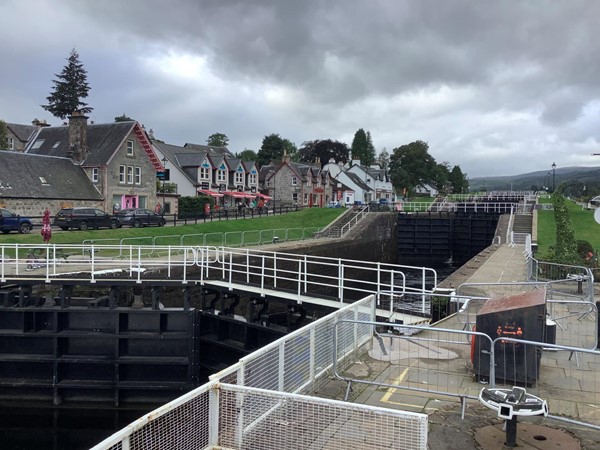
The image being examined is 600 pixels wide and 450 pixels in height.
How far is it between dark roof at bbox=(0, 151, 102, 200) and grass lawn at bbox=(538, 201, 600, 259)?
3268 cm

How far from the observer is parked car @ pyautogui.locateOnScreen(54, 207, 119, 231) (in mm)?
34531

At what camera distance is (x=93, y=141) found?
46.7 m

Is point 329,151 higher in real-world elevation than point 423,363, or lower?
higher

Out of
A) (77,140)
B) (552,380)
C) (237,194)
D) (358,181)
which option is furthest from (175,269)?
(358,181)

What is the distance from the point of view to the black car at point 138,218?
37.8m

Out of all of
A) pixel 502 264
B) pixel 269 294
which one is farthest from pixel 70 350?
pixel 502 264

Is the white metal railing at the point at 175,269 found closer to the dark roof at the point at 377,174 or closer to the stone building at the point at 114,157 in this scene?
the stone building at the point at 114,157

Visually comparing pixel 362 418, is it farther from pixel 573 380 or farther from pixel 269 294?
pixel 269 294

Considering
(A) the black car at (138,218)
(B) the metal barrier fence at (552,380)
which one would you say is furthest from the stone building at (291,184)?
(B) the metal barrier fence at (552,380)

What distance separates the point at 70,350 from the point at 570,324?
13.9m

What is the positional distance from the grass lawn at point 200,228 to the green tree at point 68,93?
55604 mm

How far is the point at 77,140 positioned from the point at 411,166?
93380 mm

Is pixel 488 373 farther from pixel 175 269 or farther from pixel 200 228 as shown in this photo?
pixel 200 228

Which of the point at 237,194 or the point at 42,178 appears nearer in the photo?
the point at 42,178
